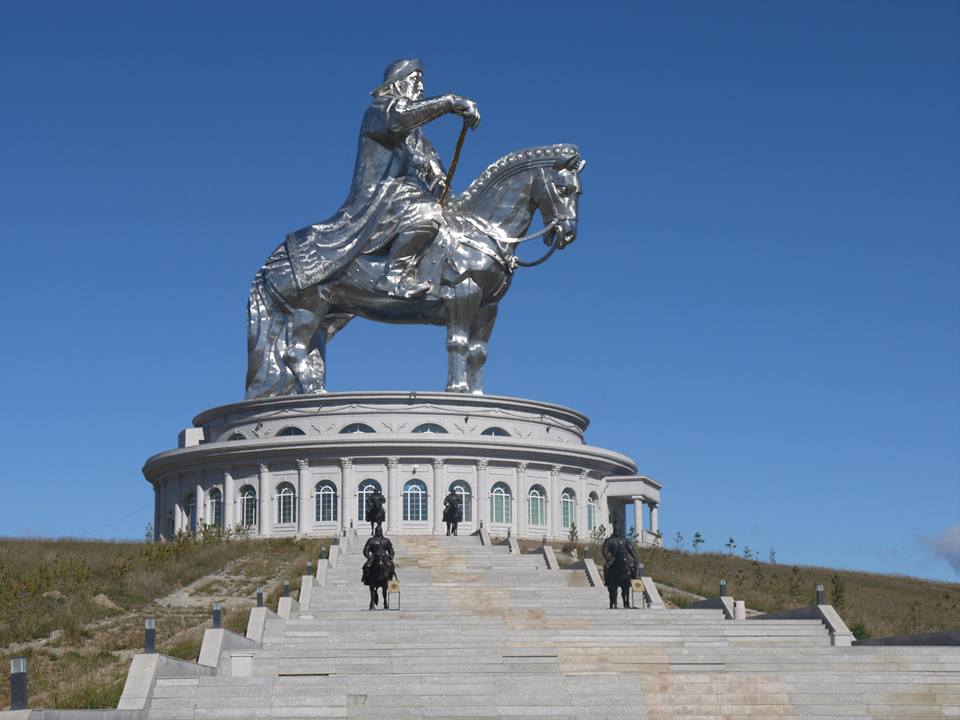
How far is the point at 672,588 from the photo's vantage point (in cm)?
4066

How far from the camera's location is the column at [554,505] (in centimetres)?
5469

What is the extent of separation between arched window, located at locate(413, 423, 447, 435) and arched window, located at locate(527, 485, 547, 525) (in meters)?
4.00

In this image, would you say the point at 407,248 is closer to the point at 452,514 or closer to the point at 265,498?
the point at 265,498

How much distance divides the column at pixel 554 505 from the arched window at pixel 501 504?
160 cm

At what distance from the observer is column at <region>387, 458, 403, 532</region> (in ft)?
171

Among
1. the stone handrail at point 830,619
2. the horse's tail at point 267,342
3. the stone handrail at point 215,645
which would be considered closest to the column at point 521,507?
the horse's tail at point 267,342

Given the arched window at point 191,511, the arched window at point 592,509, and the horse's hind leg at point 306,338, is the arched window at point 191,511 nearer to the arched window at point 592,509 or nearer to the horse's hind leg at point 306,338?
the horse's hind leg at point 306,338

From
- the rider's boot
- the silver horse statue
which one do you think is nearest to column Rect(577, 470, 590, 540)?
the silver horse statue

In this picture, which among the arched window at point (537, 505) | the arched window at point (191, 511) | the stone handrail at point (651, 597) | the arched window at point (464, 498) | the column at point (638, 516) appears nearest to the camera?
the stone handrail at point (651, 597)

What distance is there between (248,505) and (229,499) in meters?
0.74

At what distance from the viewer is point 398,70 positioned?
55.4 m

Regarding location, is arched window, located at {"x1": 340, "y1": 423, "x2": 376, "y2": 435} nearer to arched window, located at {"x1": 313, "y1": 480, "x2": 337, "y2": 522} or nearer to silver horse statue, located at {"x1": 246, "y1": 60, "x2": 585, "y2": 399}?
silver horse statue, located at {"x1": 246, "y1": 60, "x2": 585, "y2": 399}

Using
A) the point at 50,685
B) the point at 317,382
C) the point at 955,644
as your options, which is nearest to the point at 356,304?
the point at 317,382

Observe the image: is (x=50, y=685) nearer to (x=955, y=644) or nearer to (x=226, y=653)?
(x=226, y=653)
